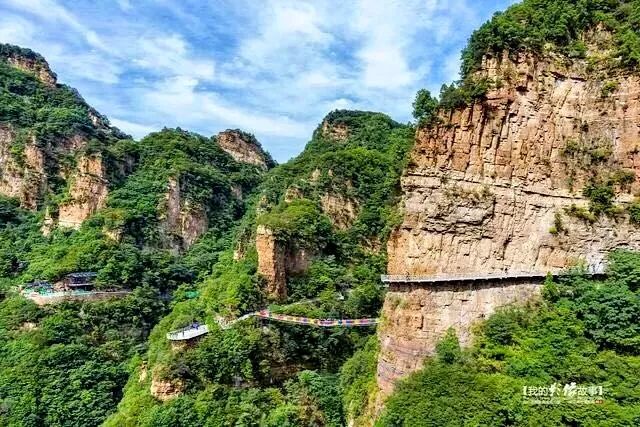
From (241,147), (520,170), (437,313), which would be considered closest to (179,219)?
(241,147)

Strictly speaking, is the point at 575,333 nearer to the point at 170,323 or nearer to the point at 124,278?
the point at 170,323

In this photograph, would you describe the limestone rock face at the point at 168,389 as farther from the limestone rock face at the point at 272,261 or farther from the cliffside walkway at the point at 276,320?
the limestone rock face at the point at 272,261

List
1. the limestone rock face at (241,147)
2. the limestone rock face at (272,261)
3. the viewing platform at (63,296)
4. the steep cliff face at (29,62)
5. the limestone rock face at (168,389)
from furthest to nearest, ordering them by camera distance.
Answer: the limestone rock face at (241,147) → the steep cliff face at (29,62) → the viewing platform at (63,296) → the limestone rock face at (272,261) → the limestone rock face at (168,389)

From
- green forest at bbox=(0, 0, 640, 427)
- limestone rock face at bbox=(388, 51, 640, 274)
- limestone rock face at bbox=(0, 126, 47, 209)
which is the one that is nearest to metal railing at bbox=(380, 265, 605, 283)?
limestone rock face at bbox=(388, 51, 640, 274)

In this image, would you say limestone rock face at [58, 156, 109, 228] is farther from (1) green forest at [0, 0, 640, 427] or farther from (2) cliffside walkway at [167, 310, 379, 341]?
(2) cliffside walkway at [167, 310, 379, 341]

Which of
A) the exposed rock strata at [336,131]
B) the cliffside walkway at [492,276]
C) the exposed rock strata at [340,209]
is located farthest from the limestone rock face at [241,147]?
the cliffside walkway at [492,276]
